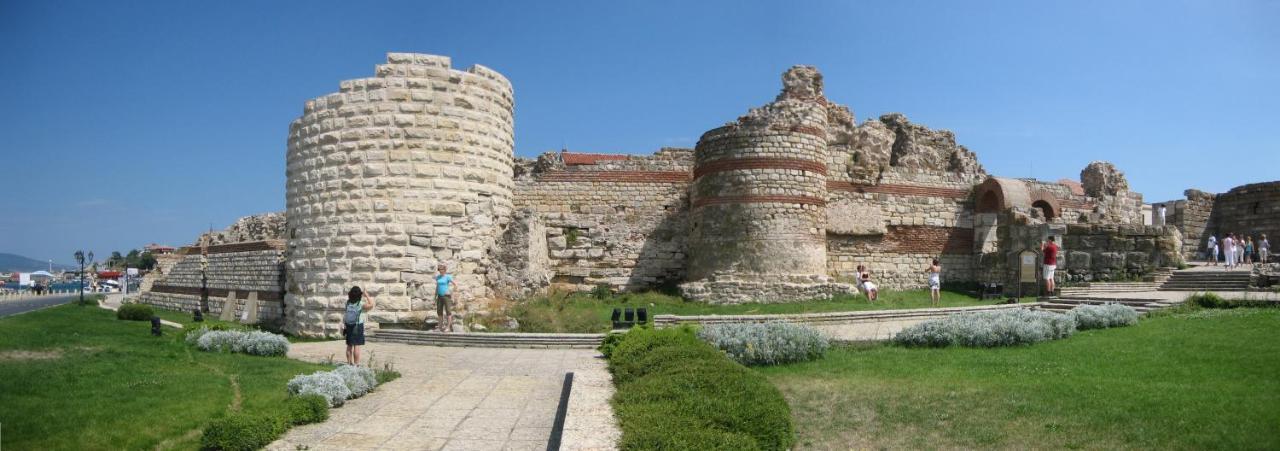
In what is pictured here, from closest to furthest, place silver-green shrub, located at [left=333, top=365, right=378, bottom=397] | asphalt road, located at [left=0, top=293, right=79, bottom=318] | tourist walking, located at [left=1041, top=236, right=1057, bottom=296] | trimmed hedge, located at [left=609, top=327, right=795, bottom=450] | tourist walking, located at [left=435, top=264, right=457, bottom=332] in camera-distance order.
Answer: trimmed hedge, located at [left=609, top=327, right=795, bottom=450], silver-green shrub, located at [left=333, top=365, right=378, bottom=397], tourist walking, located at [left=435, top=264, right=457, bottom=332], tourist walking, located at [left=1041, top=236, right=1057, bottom=296], asphalt road, located at [left=0, top=293, right=79, bottom=318]

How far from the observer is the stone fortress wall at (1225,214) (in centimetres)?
2612

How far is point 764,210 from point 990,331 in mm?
8748

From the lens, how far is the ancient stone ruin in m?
14.2

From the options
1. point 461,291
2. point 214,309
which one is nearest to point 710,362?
point 461,291

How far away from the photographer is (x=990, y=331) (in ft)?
35.8

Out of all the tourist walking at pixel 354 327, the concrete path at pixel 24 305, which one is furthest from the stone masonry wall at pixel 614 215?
the concrete path at pixel 24 305

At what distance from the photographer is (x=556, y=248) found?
2038cm

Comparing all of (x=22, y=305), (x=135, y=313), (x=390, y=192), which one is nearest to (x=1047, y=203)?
(x=390, y=192)

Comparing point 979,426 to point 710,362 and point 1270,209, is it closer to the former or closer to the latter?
point 710,362

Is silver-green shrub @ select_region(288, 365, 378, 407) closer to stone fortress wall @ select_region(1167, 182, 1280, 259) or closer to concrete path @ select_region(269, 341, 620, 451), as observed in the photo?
concrete path @ select_region(269, 341, 620, 451)

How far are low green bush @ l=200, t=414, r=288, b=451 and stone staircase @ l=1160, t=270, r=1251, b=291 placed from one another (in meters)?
19.4

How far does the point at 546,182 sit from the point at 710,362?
13564 mm

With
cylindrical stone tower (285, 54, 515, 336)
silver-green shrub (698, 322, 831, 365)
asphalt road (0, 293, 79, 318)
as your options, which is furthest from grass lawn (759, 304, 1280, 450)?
asphalt road (0, 293, 79, 318)

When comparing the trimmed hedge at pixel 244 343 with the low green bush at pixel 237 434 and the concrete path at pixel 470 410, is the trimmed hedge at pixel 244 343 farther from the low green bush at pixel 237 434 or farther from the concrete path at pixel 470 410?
the low green bush at pixel 237 434
